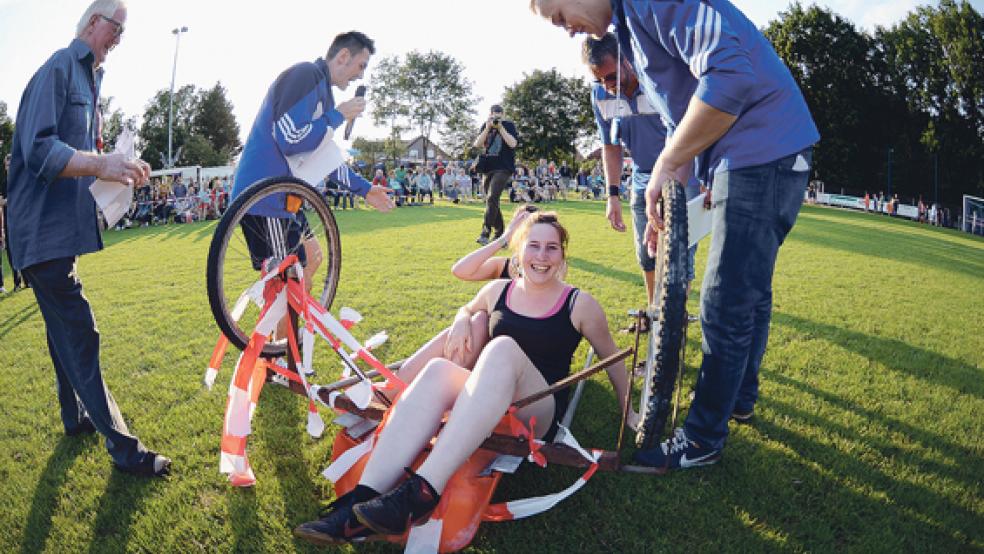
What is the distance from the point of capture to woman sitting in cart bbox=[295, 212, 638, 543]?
6.50 feet

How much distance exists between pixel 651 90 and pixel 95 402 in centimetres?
301

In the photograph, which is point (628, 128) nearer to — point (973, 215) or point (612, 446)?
point (612, 446)

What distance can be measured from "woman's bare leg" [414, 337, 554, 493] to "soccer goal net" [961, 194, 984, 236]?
34671 mm

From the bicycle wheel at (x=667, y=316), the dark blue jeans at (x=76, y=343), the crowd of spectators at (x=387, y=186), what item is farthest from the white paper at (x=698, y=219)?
the crowd of spectators at (x=387, y=186)

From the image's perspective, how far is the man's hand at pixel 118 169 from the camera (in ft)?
8.11

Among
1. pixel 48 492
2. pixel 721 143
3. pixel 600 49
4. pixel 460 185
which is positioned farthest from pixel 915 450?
pixel 460 185

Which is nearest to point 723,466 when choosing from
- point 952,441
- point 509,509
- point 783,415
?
point 783,415

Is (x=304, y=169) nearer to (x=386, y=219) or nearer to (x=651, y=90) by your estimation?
(x=651, y=90)

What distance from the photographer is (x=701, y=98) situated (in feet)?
6.76

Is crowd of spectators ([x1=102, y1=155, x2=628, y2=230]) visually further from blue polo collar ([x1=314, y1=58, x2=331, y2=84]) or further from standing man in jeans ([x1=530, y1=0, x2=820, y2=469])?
standing man in jeans ([x1=530, y1=0, x2=820, y2=469])

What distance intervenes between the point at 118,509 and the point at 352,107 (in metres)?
2.45

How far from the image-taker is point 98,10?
265 centimetres

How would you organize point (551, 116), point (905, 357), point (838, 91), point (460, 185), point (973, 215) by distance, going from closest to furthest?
point (905, 357), point (460, 185), point (973, 215), point (838, 91), point (551, 116)

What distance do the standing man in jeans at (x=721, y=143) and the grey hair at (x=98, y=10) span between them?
1993 millimetres
